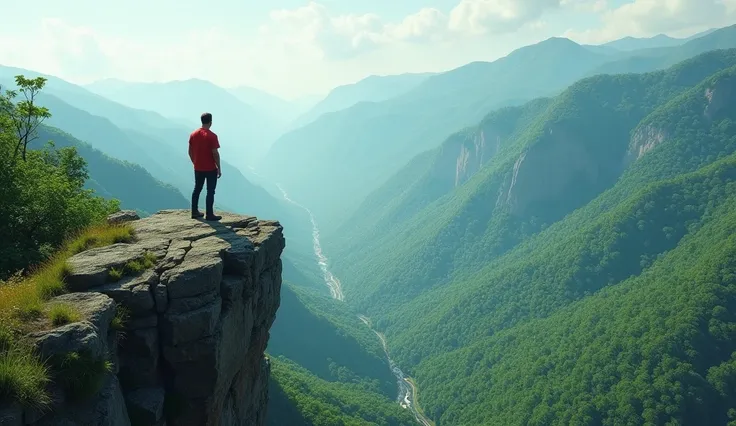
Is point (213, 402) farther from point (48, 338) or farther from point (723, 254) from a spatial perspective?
point (723, 254)

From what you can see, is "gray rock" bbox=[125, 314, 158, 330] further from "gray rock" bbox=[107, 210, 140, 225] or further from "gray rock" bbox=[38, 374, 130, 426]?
"gray rock" bbox=[107, 210, 140, 225]

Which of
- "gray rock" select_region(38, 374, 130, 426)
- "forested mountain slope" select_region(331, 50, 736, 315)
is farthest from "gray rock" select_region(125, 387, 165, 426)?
"forested mountain slope" select_region(331, 50, 736, 315)

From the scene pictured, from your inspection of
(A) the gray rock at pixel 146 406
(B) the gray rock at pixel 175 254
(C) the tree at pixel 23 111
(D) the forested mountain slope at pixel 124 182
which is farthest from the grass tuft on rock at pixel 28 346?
(D) the forested mountain slope at pixel 124 182

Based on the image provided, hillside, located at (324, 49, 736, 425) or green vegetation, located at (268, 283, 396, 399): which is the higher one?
hillside, located at (324, 49, 736, 425)

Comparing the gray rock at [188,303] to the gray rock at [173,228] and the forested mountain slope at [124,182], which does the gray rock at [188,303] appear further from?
the forested mountain slope at [124,182]

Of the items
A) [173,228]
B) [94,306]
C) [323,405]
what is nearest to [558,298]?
[323,405]
